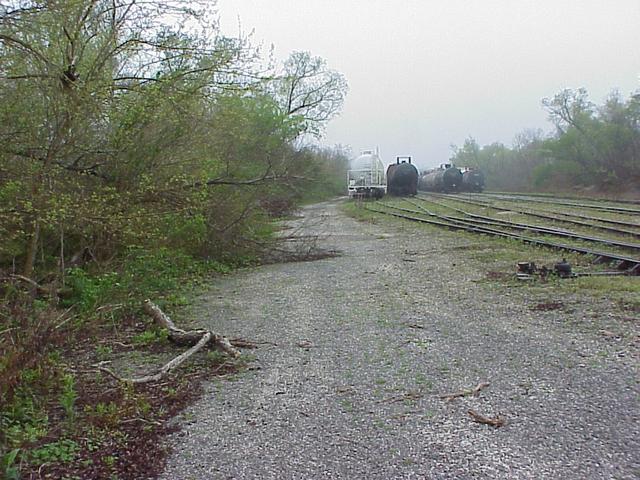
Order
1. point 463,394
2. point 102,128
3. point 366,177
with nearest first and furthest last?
point 463,394 → point 102,128 → point 366,177

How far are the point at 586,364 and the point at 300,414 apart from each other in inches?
112

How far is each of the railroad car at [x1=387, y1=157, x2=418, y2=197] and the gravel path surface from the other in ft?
125

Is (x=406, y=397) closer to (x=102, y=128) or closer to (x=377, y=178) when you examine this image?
(x=102, y=128)

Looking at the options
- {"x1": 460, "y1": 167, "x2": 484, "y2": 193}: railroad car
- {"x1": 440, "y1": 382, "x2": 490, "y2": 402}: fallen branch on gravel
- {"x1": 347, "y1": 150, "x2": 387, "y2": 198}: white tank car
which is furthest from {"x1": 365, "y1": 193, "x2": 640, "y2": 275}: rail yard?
{"x1": 460, "y1": 167, "x2": 484, "y2": 193}: railroad car

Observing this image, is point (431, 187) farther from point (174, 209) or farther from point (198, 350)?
point (198, 350)

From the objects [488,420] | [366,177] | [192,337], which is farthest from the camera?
[366,177]

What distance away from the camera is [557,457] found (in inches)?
162

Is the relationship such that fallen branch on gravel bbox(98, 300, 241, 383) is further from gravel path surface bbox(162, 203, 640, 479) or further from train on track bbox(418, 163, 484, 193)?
train on track bbox(418, 163, 484, 193)

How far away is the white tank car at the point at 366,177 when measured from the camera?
148ft

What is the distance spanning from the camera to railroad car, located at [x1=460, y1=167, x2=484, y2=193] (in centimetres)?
5694

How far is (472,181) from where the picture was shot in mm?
57156

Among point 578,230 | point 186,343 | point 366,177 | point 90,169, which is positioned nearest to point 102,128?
point 90,169

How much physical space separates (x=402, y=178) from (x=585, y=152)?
19932 millimetres

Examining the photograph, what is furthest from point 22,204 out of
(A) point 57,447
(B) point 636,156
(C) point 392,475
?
(B) point 636,156
